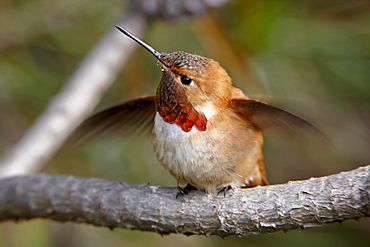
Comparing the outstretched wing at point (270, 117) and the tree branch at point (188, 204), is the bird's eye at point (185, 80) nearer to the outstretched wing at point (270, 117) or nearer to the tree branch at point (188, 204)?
the outstretched wing at point (270, 117)

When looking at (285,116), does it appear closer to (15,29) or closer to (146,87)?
→ (146,87)

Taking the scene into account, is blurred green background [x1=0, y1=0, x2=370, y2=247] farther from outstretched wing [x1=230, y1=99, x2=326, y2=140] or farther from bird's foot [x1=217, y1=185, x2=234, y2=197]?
bird's foot [x1=217, y1=185, x2=234, y2=197]

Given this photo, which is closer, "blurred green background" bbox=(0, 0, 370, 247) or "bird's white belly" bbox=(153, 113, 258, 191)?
"bird's white belly" bbox=(153, 113, 258, 191)

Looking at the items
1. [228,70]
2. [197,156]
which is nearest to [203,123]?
[197,156]

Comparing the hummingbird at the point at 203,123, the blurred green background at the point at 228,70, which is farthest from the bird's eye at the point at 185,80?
the blurred green background at the point at 228,70

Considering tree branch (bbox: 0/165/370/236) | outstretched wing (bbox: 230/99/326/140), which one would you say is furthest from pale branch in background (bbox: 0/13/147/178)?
outstretched wing (bbox: 230/99/326/140)

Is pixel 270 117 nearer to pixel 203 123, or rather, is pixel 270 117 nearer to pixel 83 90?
pixel 203 123

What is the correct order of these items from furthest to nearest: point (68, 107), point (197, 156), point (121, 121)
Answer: point (68, 107), point (121, 121), point (197, 156)
